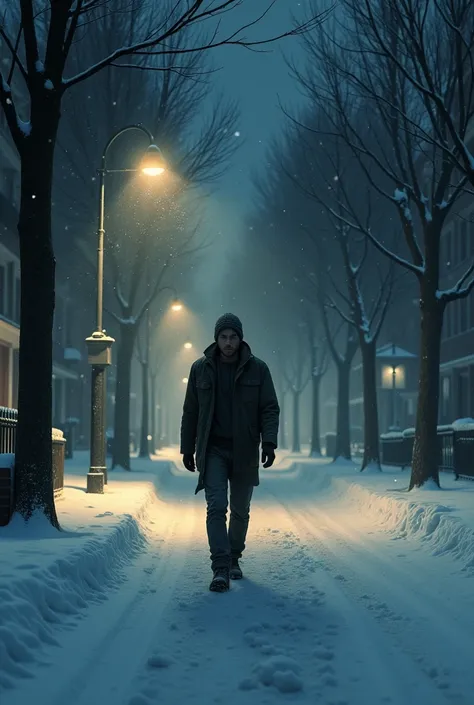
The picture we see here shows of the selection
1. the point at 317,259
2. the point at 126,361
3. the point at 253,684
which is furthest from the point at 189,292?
the point at 253,684

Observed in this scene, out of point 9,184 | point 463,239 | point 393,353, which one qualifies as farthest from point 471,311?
point 9,184

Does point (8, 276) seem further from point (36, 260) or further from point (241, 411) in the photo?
point (241, 411)

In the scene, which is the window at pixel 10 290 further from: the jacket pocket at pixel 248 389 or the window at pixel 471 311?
the jacket pocket at pixel 248 389

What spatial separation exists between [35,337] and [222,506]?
3.16 metres

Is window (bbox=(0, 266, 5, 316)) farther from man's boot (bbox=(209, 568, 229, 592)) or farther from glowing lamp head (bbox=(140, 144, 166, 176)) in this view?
man's boot (bbox=(209, 568, 229, 592))

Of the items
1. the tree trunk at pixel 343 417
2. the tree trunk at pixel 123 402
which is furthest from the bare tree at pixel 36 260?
the tree trunk at pixel 343 417

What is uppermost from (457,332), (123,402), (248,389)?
(457,332)

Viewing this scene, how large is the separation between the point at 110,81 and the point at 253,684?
21.5 metres

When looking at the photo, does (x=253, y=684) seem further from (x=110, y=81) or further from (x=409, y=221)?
(x=110, y=81)

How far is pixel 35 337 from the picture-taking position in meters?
9.82

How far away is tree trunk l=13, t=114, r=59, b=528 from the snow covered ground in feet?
1.64

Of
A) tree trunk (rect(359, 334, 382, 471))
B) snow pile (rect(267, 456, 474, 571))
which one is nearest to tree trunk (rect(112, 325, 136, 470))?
snow pile (rect(267, 456, 474, 571))

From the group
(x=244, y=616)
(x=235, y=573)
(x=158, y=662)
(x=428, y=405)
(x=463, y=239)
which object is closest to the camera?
(x=158, y=662)

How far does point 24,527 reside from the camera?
9.76m
